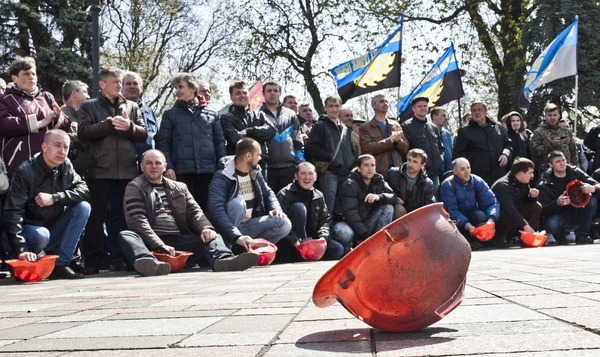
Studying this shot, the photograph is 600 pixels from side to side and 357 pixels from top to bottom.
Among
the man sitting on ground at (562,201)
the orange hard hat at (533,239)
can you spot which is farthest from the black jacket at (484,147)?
the orange hard hat at (533,239)

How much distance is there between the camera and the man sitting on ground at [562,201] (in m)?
9.92

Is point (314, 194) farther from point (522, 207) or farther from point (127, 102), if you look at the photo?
point (522, 207)

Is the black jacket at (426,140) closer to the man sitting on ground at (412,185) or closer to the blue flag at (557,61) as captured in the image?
the man sitting on ground at (412,185)

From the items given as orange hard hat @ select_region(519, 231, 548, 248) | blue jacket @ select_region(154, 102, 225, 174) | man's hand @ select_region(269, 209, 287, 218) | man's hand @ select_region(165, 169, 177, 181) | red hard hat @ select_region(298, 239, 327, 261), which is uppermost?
blue jacket @ select_region(154, 102, 225, 174)

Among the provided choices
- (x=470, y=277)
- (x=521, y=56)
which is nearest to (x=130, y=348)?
(x=470, y=277)

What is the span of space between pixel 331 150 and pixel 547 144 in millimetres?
3742

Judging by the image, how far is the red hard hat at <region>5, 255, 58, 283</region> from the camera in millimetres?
6117

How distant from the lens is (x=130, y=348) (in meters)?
2.44

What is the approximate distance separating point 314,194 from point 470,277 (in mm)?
3765

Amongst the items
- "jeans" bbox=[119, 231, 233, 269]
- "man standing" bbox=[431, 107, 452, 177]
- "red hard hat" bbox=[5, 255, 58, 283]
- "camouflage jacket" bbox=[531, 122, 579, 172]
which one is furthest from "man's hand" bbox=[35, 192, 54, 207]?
"camouflage jacket" bbox=[531, 122, 579, 172]

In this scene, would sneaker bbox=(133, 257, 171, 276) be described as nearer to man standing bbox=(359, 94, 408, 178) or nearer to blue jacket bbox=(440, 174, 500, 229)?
→ man standing bbox=(359, 94, 408, 178)

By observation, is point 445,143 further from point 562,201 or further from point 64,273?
point 64,273

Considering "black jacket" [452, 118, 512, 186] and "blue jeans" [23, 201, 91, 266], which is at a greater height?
"black jacket" [452, 118, 512, 186]

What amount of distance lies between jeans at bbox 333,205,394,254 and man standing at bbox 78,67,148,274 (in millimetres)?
2720
